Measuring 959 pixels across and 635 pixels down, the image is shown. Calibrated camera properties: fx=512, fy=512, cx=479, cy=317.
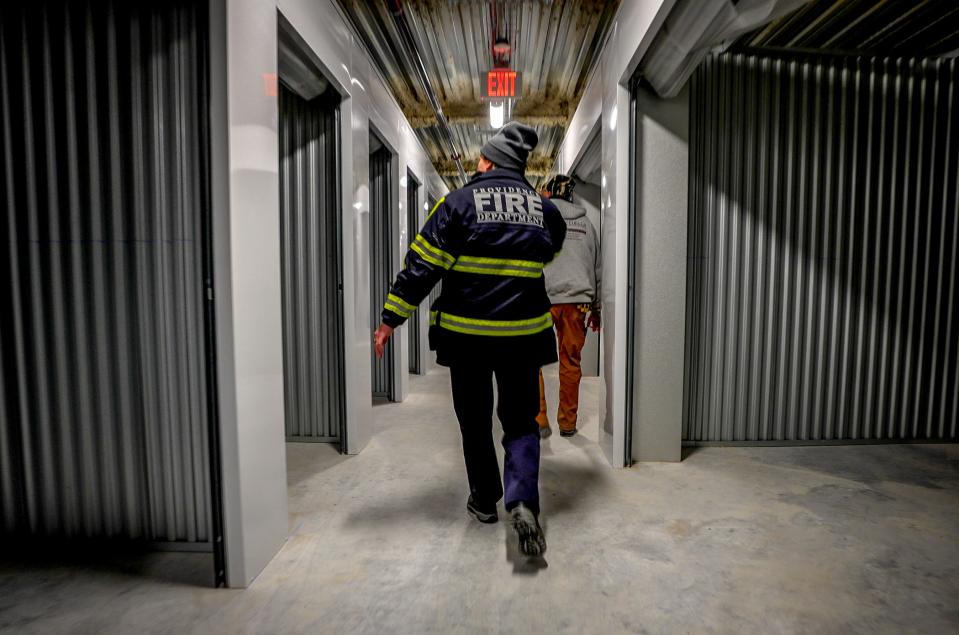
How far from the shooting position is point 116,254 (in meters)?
1.95

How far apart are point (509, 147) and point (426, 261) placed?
0.67 metres

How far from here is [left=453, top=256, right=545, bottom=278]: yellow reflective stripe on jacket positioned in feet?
7.16

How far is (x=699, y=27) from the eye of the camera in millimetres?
2271

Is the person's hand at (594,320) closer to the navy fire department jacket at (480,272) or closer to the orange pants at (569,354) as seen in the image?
the orange pants at (569,354)

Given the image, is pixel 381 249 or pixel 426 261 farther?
pixel 381 249

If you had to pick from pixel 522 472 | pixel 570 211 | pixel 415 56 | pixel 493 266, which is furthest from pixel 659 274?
pixel 415 56

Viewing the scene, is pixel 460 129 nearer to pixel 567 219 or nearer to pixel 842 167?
pixel 567 219

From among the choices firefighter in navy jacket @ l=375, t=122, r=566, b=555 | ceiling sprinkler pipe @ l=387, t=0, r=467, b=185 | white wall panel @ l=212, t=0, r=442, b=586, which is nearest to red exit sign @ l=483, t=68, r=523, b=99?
ceiling sprinkler pipe @ l=387, t=0, r=467, b=185

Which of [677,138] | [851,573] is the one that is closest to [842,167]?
[677,138]

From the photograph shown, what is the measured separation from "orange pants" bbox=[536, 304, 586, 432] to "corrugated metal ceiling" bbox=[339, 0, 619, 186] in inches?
83.5

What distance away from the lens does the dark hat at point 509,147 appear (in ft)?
7.71

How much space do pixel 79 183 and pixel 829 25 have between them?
13.1 ft

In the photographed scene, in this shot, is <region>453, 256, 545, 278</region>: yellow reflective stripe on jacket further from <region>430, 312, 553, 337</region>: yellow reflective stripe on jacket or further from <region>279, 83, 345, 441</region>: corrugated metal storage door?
<region>279, 83, 345, 441</region>: corrugated metal storage door

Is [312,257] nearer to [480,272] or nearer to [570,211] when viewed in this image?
[480,272]
